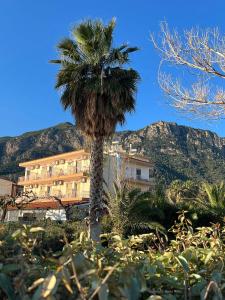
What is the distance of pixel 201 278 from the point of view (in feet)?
9.12

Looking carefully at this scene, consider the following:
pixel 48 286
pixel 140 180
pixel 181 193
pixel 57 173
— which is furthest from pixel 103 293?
pixel 57 173

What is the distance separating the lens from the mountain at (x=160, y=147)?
12612 cm

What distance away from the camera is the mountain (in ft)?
414

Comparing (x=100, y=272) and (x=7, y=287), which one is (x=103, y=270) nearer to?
(x=100, y=272)

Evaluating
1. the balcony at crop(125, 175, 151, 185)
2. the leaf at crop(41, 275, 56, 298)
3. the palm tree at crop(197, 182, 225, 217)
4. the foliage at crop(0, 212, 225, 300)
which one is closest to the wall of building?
the balcony at crop(125, 175, 151, 185)

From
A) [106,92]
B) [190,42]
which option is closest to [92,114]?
[106,92]

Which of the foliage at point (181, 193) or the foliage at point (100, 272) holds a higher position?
the foliage at point (181, 193)

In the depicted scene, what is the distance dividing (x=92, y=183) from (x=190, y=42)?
11.2 m

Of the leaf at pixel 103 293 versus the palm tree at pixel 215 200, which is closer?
the leaf at pixel 103 293

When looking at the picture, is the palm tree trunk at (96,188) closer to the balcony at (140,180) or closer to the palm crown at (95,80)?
the palm crown at (95,80)

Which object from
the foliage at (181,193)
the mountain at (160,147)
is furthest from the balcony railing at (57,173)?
the mountain at (160,147)

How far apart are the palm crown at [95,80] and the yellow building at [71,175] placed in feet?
111

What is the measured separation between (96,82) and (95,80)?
286 millimetres

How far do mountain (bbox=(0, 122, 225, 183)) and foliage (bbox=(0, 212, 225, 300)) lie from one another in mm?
114482
